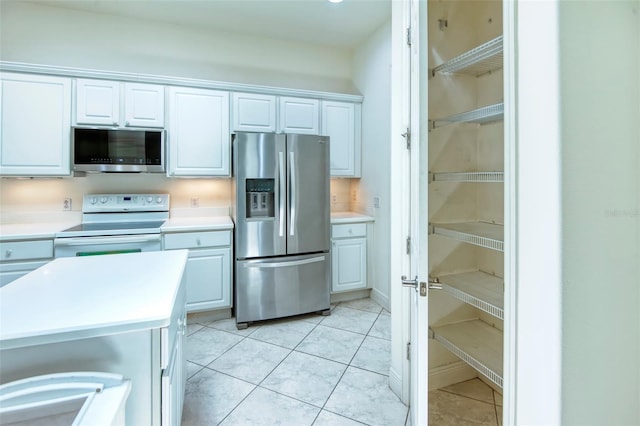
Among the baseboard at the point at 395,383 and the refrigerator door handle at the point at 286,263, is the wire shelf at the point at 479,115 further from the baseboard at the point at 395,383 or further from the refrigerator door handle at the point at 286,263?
the refrigerator door handle at the point at 286,263

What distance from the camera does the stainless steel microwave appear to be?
108 inches

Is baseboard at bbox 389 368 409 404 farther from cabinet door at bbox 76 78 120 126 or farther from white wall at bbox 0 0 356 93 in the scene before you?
white wall at bbox 0 0 356 93

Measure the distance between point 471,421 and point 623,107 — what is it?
163cm

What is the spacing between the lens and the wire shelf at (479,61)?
140 cm

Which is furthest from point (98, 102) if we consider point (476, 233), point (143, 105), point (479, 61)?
point (476, 233)

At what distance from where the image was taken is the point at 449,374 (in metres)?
1.95

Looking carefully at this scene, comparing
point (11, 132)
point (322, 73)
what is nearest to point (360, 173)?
point (322, 73)

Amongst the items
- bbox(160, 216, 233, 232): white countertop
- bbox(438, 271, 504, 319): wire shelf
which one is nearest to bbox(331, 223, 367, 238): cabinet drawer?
bbox(160, 216, 233, 232): white countertop

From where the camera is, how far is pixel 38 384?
0.77m

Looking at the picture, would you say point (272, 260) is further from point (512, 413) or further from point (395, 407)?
point (512, 413)

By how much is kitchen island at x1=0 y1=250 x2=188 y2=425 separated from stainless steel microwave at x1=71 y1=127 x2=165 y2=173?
1.91m

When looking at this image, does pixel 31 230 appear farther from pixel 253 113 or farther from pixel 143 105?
pixel 253 113

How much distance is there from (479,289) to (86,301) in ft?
5.67

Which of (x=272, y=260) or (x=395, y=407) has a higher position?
(x=272, y=260)
